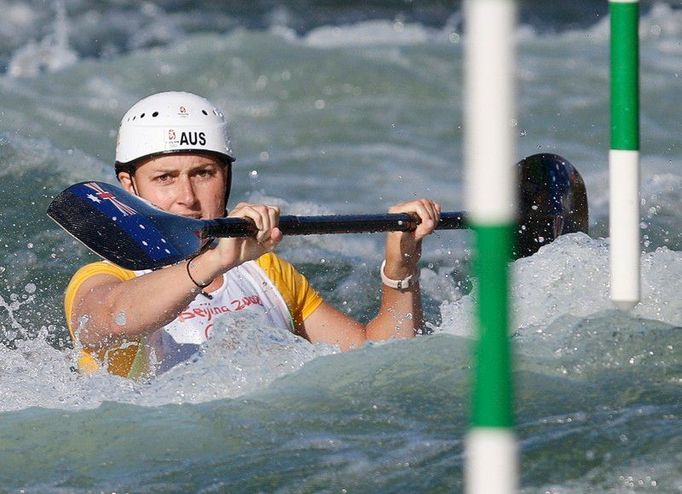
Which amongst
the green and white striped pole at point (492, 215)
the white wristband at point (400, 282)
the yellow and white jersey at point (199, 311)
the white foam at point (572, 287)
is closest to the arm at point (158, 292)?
the yellow and white jersey at point (199, 311)

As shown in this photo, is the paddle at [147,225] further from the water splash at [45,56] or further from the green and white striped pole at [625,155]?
the water splash at [45,56]

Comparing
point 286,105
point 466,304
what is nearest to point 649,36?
point 286,105

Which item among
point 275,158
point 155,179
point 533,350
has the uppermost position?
point 275,158

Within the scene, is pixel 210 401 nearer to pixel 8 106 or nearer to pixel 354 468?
pixel 354 468

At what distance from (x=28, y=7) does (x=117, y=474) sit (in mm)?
12468

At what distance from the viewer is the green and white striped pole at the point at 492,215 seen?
6.78 ft

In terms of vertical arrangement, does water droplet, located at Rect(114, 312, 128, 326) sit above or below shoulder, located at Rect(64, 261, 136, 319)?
below

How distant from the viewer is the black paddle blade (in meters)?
5.24

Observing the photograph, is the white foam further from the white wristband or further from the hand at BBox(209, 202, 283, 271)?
the hand at BBox(209, 202, 283, 271)

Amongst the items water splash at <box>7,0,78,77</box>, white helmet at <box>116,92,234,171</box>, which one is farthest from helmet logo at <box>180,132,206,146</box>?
water splash at <box>7,0,78,77</box>

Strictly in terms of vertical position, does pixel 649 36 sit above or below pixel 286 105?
above

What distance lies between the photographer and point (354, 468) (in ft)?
11.8

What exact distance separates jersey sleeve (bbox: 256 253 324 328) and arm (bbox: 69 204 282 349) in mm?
680

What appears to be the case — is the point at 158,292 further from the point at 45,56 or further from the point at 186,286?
the point at 45,56
